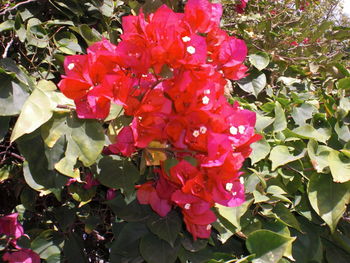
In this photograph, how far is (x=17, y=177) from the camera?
1.19 meters

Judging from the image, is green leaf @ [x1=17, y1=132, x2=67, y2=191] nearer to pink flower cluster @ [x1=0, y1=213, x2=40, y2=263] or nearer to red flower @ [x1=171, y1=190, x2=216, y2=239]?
red flower @ [x1=171, y1=190, x2=216, y2=239]

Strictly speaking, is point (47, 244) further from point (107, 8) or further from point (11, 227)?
point (107, 8)

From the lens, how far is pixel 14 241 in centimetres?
113

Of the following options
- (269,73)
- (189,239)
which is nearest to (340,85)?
(269,73)

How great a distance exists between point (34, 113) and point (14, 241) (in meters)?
0.66

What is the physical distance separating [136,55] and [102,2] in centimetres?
63

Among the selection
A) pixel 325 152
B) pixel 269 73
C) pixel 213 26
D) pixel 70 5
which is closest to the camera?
pixel 213 26

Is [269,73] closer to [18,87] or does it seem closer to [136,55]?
[136,55]

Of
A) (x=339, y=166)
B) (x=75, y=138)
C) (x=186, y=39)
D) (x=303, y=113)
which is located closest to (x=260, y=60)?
(x=303, y=113)

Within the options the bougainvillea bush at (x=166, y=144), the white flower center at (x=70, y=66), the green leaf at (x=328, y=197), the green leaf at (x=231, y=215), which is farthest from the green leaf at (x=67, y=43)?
the green leaf at (x=328, y=197)

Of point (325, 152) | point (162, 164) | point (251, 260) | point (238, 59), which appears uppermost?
point (238, 59)

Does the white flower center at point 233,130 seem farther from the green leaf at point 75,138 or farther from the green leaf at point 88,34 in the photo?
the green leaf at point 88,34

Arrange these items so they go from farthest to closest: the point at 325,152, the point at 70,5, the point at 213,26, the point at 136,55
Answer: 1. the point at 70,5
2. the point at 325,152
3. the point at 213,26
4. the point at 136,55

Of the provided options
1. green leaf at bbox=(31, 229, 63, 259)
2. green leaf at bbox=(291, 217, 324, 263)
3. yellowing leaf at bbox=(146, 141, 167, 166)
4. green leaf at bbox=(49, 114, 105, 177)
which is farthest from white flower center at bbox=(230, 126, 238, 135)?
green leaf at bbox=(31, 229, 63, 259)
